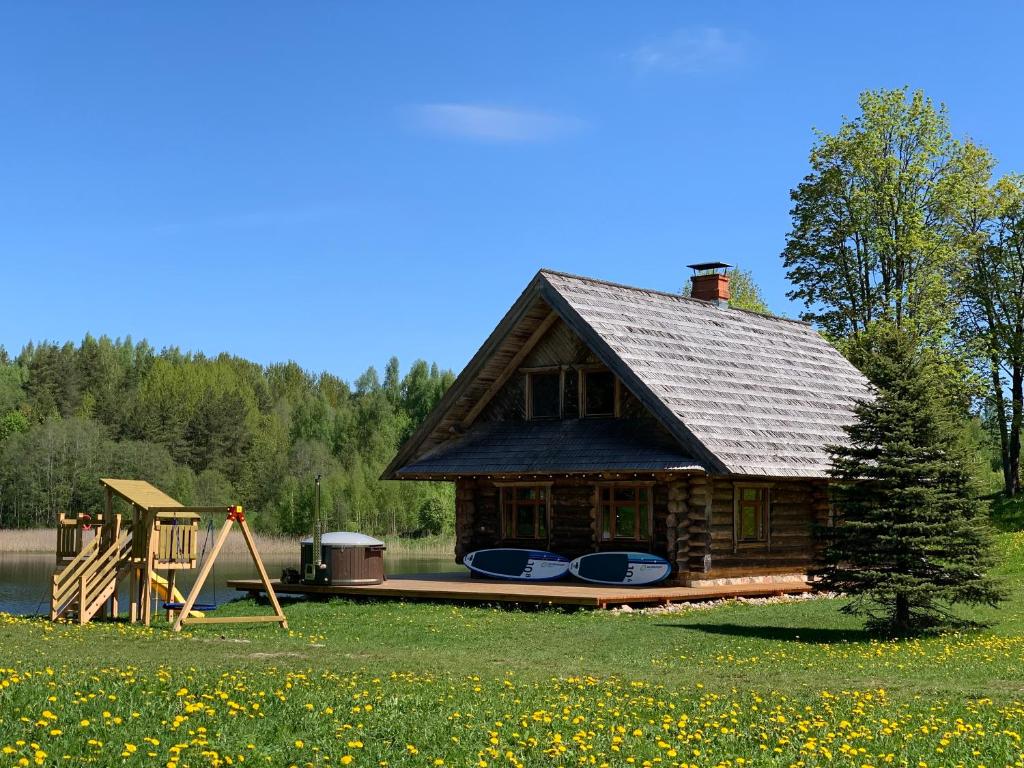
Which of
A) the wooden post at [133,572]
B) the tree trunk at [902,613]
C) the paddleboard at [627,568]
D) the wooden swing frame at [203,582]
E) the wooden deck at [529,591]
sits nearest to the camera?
the wooden swing frame at [203,582]

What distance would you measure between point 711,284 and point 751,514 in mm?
9435

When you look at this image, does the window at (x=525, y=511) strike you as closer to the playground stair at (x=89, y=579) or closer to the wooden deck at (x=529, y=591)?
the wooden deck at (x=529, y=591)

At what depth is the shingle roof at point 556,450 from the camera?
26109 mm

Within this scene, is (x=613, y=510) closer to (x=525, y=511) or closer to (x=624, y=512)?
(x=624, y=512)

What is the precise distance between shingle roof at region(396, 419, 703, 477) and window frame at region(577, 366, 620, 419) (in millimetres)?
164

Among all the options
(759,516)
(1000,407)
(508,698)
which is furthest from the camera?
(1000,407)

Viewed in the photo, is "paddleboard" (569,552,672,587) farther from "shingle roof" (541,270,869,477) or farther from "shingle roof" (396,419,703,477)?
"shingle roof" (541,270,869,477)

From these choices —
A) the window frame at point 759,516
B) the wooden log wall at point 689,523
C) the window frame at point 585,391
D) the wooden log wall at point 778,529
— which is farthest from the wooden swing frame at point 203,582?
the window frame at point 759,516

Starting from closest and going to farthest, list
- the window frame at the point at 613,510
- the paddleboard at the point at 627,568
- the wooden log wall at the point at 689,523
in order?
the paddleboard at the point at 627,568 → the wooden log wall at the point at 689,523 → the window frame at the point at 613,510

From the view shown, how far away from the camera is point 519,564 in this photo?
92.2 ft

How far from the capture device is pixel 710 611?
23.8m

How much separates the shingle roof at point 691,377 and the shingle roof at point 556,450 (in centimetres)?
27

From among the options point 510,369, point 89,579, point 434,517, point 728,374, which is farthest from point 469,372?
point 434,517

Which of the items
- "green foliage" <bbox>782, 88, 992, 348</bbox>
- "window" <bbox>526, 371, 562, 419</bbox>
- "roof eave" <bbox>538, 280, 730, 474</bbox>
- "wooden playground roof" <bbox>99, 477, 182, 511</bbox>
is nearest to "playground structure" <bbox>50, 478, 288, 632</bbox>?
"wooden playground roof" <bbox>99, 477, 182, 511</bbox>
